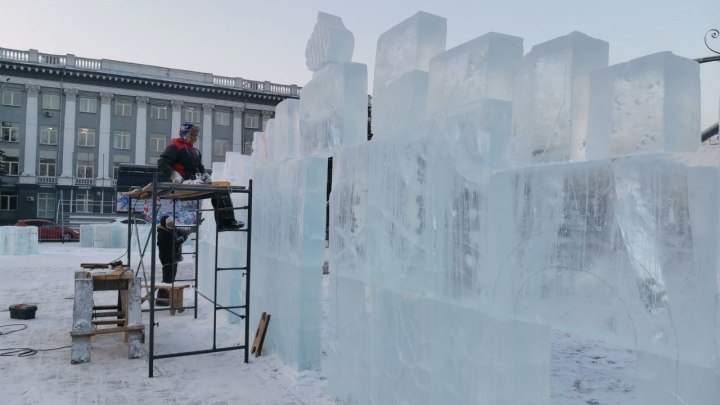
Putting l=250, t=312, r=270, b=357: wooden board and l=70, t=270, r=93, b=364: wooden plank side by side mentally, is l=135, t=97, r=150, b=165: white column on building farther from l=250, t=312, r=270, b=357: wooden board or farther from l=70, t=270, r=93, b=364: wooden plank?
l=250, t=312, r=270, b=357: wooden board

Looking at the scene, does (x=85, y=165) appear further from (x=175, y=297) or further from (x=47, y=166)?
(x=175, y=297)

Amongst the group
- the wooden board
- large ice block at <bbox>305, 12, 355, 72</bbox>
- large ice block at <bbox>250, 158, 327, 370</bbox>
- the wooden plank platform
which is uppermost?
large ice block at <bbox>305, 12, 355, 72</bbox>

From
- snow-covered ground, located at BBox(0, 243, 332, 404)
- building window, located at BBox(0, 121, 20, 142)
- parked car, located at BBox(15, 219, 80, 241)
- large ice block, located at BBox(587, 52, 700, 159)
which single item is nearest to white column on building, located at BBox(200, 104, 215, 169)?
building window, located at BBox(0, 121, 20, 142)

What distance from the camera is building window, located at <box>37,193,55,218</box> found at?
4356 cm

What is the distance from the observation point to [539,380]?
120 inches

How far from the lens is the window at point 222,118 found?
49469mm

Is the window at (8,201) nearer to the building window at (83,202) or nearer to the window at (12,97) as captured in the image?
the building window at (83,202)

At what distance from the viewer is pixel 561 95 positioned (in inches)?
111

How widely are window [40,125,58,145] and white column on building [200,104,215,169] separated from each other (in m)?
11.4

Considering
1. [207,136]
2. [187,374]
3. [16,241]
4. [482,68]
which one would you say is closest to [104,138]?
[207,136]

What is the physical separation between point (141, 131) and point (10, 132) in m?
9.52

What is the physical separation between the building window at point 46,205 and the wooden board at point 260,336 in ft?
144

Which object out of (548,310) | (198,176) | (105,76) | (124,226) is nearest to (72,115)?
(105,76)

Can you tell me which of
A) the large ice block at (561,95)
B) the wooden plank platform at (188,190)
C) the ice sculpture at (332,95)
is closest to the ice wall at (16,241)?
the wooden plank platform at (188,190)
